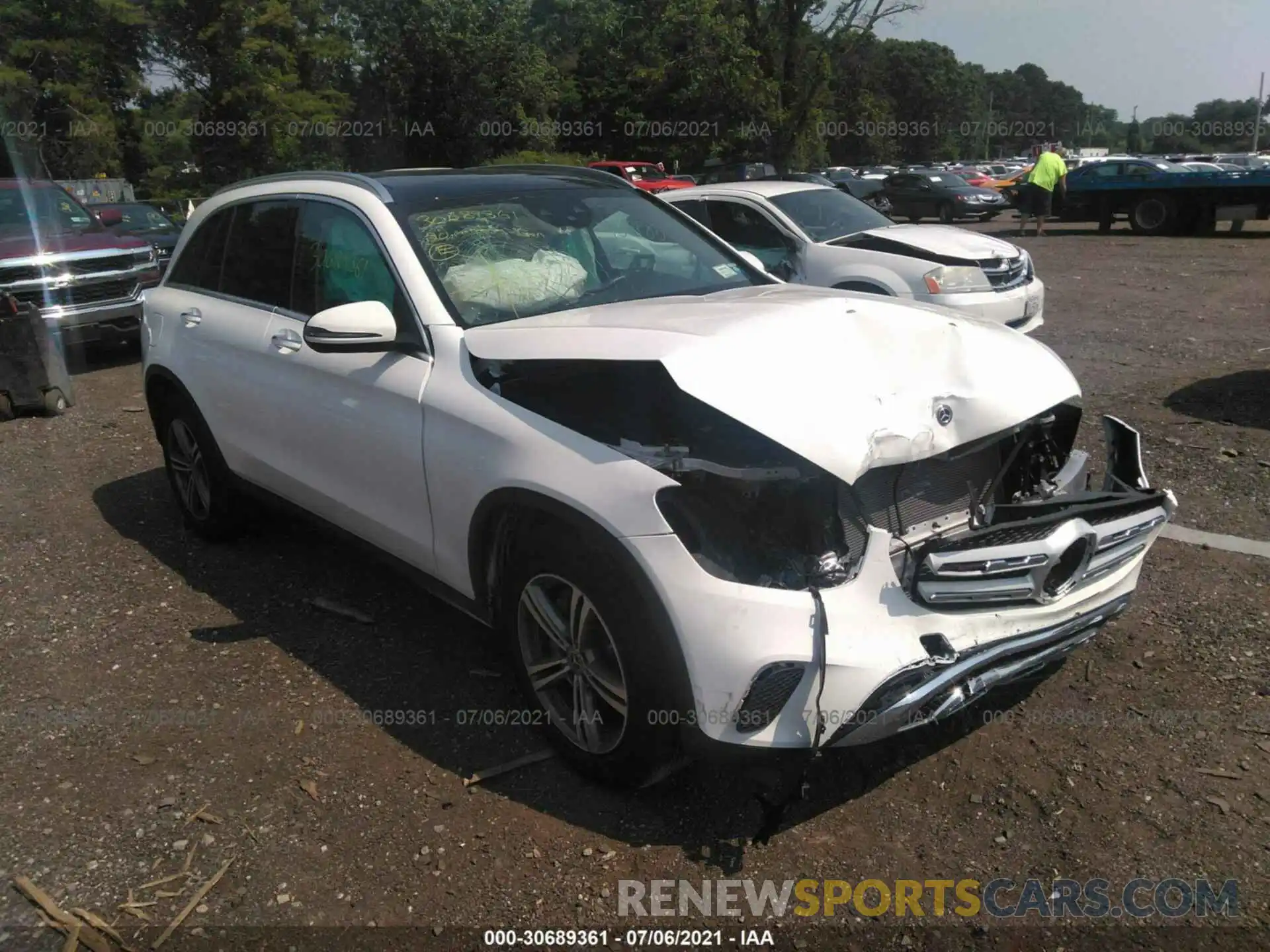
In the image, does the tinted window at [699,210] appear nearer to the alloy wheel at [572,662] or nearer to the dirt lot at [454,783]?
the dirt lot at [454,783]

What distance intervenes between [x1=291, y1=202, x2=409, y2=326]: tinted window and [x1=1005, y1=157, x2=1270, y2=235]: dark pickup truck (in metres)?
19.6

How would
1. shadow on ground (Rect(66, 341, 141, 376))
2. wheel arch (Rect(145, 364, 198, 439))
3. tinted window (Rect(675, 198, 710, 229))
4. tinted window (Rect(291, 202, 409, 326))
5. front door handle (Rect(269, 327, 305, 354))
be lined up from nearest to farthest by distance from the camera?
tinted window (Rect(291, 202, 409, 326)), front door handle (Rect(269, 327, 305, 354)), wheel arch (Rect(145, 364, 198, 439)), tinted window (Rect(675, 198, 710, 229)), shadow on ground (Rect(66, 341, 141, 376))

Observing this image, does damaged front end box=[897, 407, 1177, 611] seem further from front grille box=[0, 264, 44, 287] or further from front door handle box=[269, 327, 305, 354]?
front grille box=[0, 264, 44, 287]

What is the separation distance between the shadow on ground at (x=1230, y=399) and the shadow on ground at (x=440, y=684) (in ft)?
12.8

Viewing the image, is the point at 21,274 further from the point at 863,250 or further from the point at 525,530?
the point at 525,530

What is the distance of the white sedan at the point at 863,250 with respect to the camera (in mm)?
8547

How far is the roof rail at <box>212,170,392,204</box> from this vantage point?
12.7ft

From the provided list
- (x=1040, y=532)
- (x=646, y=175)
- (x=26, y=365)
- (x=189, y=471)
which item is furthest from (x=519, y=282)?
(x=646, y=175)

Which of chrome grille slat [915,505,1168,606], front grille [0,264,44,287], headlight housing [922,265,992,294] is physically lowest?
chrome grille slat [915,505,1168,606]

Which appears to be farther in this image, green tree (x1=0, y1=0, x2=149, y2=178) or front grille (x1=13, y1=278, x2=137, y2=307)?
green tree (x1=0, y1=0, x2=149, y2=178)

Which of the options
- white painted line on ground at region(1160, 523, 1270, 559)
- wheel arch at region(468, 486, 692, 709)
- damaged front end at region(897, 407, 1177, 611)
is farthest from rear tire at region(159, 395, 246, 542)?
white painted line on ground at region(1160, 523, 1270, 559)

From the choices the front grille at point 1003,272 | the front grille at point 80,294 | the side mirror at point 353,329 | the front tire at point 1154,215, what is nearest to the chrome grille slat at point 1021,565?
the side mirror at point 353,329

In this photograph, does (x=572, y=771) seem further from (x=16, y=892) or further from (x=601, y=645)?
(x=16, y=892)

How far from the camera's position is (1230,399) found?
680cm
